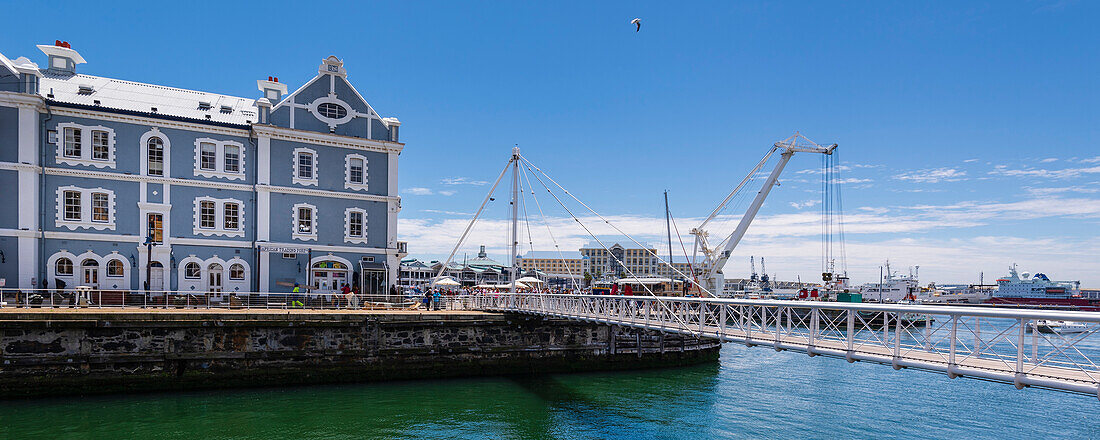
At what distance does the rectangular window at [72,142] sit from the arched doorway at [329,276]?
1137 cm

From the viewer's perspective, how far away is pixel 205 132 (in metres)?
30.1

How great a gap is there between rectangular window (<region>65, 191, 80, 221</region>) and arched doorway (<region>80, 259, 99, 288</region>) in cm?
204

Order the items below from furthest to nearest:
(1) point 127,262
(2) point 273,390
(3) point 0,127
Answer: (1) point 127,262 < (3) point 0,127 < (2) point 273,390

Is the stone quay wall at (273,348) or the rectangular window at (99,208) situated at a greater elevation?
the rectangular window at (99,208)

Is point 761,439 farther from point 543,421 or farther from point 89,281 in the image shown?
point 89,281

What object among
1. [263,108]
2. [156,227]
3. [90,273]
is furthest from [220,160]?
[90,273]

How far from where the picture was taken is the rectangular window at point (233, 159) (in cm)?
3052

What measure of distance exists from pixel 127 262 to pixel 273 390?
12.1 meters

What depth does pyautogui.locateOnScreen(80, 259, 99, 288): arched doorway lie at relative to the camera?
28.0 metres

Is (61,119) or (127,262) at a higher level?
(61,119)

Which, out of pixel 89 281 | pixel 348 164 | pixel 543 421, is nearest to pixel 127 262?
pixel 89 281

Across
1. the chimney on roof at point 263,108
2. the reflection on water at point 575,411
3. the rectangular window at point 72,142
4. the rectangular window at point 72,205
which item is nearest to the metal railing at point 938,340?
the reflection on water at point 575,411

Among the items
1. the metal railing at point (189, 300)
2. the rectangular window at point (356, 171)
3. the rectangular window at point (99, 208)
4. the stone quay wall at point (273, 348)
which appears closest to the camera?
the stone quay wall at point (273, 348)

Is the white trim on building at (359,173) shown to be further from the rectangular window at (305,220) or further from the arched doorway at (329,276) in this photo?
the arched doorway at (329,276)
